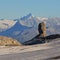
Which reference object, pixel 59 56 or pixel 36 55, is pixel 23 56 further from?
pixel 59 56

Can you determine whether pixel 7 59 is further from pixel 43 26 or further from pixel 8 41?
pixel 43 26

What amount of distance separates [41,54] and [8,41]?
28.6 feet

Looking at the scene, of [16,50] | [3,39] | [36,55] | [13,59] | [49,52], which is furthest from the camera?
[3,39]

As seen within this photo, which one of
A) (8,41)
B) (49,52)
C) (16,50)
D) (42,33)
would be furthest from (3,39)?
(42,33)

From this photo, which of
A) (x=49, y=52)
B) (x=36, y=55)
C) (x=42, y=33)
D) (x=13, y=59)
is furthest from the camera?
(x=42, y=33)

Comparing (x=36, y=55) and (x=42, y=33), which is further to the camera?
(x=42, y=33)

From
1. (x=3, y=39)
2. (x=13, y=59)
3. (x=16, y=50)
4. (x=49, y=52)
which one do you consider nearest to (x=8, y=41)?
(x=3, y=39)

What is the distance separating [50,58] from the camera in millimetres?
15609

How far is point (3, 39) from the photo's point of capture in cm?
2527

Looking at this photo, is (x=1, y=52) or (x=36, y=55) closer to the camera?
(x=36, y=55)

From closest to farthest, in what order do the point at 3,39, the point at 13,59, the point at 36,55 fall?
1. the point at 13,59
2. the point at 36,55
3. the point at 3,39

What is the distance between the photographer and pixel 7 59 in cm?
1584

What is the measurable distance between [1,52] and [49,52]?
296 centimetres

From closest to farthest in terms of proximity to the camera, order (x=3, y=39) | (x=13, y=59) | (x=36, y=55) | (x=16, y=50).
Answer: (x=13, y=59)
(x=36, y=55)
(x=16, y=50)
(x=3, y=39)
